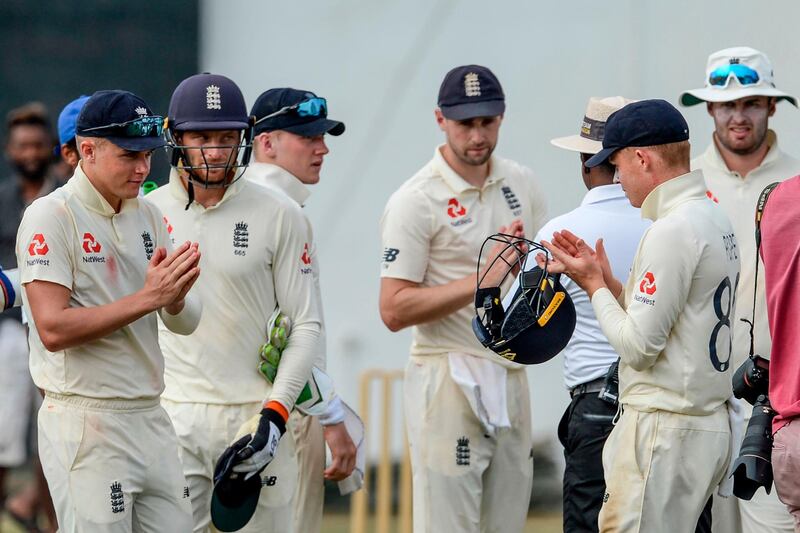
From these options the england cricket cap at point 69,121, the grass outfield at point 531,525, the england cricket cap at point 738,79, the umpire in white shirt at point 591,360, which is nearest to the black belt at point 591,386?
the umpire in white shirt at point 591,360

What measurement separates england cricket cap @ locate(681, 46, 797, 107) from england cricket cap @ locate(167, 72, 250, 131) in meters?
1.91

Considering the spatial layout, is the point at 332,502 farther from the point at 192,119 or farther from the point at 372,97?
the point at 192,119

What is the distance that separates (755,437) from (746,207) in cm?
171

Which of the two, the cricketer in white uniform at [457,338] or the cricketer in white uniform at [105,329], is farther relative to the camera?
the cricketer in white uniform at [457,338]

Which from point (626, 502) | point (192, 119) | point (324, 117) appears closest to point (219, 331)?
point (192, 119)

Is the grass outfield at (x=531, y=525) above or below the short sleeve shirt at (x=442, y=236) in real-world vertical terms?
below

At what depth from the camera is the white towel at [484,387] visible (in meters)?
5.31

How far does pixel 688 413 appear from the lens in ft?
13.8

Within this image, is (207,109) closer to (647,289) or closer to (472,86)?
(472,86)

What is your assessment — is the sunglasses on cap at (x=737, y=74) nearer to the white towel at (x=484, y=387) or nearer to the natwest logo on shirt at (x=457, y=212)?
the natwest logo on shirt at (x=457, y=212)

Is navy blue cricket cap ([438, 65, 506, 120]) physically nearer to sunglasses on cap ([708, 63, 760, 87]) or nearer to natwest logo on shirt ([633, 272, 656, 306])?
sunglasses on cap ([708, 63, 760, 87])

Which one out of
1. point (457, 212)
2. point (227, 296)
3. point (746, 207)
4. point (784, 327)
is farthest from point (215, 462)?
point (746, 207)

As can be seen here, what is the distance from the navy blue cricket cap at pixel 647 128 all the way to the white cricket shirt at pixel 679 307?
0.44 ft

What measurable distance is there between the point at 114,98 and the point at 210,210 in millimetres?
635
